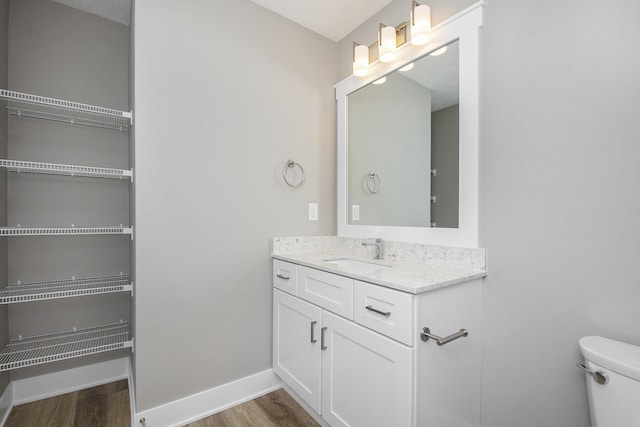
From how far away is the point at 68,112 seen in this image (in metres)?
1.86

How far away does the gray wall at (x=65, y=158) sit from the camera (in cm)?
177

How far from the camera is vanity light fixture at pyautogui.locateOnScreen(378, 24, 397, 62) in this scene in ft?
5.71

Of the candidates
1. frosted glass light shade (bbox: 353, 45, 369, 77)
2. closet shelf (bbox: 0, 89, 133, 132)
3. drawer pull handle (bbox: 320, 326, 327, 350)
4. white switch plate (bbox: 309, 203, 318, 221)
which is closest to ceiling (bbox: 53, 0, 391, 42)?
frosted glass light shade (bbox: 353, 45, 369, 77)

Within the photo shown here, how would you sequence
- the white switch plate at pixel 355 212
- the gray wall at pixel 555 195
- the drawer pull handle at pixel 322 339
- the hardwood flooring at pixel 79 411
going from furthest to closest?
the white switch plate at pixel 355 212
the hardwood flooring at pixel 79 411
the drawer pull handle at pixel 322 339
the gray wall at pixel 555 195

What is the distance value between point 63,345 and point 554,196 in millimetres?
2646

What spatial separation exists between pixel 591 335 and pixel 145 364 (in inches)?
79.0

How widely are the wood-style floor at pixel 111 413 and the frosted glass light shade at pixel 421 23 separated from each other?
2.19 metres

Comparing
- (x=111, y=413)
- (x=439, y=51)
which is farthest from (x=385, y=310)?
(x=111, y=413)

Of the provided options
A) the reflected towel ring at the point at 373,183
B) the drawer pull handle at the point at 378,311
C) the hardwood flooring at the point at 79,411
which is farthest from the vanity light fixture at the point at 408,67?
the hardwood flooring at the point at 79,411

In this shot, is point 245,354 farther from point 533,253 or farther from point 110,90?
point 110,90

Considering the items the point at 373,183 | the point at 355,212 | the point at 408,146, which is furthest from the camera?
the point at 355,212

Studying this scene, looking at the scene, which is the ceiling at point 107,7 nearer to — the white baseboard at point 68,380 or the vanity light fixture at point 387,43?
the vanity light fixture at point 387,43

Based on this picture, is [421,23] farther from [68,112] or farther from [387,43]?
[68,112]

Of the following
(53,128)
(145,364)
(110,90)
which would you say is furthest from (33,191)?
(145,364)
